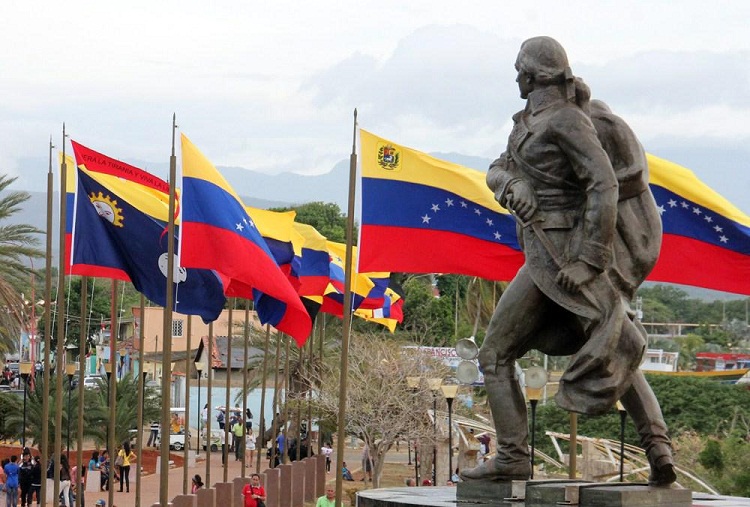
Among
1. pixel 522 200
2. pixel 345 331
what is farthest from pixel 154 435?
pixel 522 200

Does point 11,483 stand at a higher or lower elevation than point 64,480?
higher

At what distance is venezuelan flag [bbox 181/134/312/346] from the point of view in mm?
21297

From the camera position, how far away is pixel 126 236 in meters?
23.5

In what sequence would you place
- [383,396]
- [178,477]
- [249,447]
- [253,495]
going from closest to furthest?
[253,495]
[383,396]
[178,477]
[249,447]

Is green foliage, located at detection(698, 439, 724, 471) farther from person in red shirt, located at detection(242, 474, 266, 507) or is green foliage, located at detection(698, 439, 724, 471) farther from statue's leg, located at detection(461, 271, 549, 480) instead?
statue's leg, located at detection(461, 271, 549, 480)

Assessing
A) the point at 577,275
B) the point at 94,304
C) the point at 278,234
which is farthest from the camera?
the point at 94,304

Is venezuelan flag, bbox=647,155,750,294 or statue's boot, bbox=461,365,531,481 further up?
venezuelan flag, bbox=647,155,750,294

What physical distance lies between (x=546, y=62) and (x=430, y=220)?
9307 mm

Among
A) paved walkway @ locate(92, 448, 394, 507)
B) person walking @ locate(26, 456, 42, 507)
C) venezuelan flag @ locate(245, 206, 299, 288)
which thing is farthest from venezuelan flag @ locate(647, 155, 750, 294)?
person walking @ locate(26, 456, 42, 507)

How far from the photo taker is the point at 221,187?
72.8ft

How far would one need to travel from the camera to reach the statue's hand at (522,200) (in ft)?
36.5

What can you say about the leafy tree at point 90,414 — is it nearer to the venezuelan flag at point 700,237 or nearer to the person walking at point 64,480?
the person walking at point 64,480

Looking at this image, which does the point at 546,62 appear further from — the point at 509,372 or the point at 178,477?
the point at 178,477

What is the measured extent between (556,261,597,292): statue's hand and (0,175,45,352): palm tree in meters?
30.3
